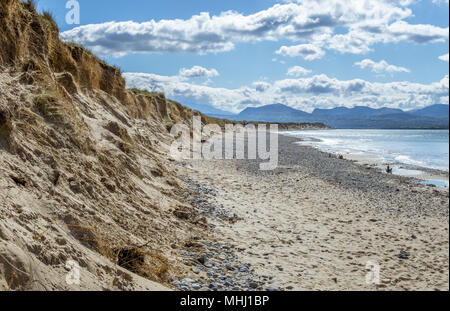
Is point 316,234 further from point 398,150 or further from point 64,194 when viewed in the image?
point 398,150

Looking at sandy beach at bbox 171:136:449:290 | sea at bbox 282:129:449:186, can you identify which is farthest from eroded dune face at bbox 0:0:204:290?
sea at bbox 282:129:449:186

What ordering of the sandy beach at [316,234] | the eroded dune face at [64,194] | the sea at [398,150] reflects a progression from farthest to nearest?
1. the sea at [398,150]
2. the sandy beach at [316,234]
3. the eroded dune face at [64,194]

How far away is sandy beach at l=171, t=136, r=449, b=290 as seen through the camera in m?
7.03

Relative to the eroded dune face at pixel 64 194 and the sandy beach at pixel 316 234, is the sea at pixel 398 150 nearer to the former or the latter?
the sandy beach at pixel 316 234

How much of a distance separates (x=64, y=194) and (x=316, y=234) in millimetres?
6559

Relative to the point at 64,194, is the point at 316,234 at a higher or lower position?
lower

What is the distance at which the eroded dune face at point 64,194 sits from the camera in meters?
4.52

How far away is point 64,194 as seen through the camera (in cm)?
623

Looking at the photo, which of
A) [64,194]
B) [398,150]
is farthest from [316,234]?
[398,150]

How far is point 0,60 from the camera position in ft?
26.6

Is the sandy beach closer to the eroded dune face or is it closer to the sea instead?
the eroded dune face

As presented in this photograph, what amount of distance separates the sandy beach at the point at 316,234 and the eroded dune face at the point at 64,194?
106 centimetres

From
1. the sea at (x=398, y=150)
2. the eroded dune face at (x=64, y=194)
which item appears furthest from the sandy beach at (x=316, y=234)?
the sea at (x=398, y=150)

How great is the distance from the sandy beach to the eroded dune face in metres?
1.06
